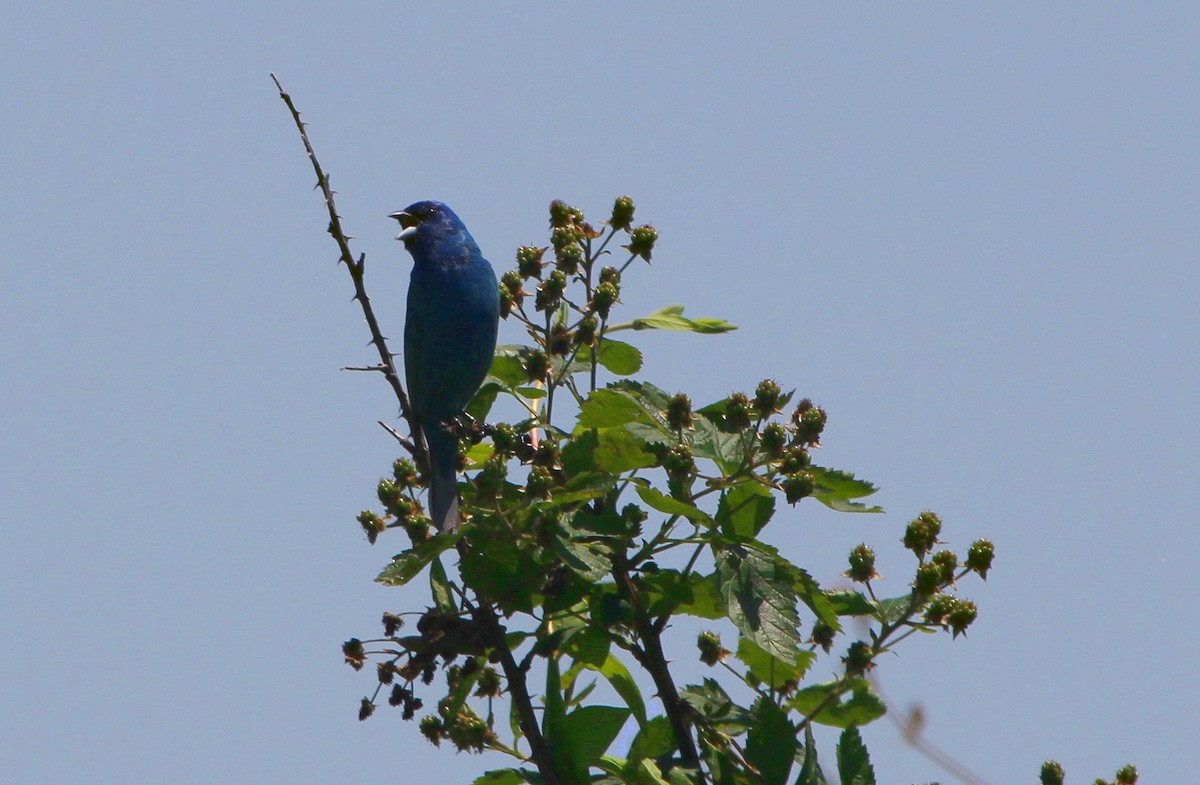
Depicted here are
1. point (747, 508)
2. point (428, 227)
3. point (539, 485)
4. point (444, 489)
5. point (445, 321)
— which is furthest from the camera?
point (428, 227)

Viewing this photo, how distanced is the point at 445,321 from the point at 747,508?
368 cm

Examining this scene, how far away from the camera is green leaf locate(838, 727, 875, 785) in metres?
4.06

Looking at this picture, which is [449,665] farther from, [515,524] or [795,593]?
[795,593]

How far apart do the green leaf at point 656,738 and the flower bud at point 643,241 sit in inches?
72.6

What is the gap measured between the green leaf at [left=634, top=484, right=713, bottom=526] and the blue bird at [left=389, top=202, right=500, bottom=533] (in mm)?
2692

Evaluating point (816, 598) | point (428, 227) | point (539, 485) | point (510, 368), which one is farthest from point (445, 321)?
point (816, 598)

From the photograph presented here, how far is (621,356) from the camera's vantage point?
5238mm

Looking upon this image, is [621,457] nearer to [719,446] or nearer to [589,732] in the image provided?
[719,446]

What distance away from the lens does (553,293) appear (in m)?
5.00

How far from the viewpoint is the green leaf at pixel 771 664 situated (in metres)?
4.25

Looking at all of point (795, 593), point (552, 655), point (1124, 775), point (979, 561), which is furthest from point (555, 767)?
point (1124, 775)

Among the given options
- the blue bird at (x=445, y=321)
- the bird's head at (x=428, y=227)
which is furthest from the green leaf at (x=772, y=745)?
the bird's head at (x=428, y=227)

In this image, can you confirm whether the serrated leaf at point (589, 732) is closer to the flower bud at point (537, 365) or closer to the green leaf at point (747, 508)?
the green leaf at point (747, 508)

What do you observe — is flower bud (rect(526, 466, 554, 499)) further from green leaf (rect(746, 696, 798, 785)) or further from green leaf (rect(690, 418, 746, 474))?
green leaf (rect(746, 696, 798, 785))
